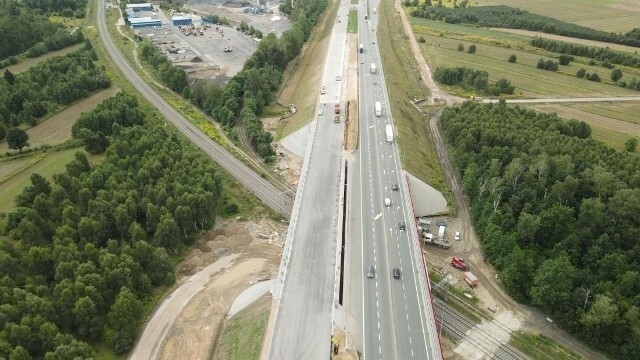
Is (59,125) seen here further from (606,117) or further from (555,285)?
(606,117)

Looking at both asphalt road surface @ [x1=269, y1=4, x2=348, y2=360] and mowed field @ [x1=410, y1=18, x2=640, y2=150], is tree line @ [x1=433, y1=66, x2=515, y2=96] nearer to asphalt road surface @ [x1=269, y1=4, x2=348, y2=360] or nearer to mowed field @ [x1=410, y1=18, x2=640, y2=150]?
mowed field @ [x1=410, y1=18, x2=640, y2=150]

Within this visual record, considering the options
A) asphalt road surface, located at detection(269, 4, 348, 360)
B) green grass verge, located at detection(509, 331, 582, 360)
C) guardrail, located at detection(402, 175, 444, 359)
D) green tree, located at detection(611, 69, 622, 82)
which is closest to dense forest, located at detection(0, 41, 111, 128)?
asphalt road surface, located at detection(269, 4, 348, 360)

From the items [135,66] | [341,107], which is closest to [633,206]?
[341,107]

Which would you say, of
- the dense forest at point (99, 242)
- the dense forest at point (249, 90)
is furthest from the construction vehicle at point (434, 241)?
the dense forest at point (249, 90)

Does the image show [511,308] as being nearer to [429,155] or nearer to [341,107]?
[429,155]

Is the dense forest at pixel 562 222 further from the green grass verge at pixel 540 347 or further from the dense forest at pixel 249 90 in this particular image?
the dense forest at pixel 249 90

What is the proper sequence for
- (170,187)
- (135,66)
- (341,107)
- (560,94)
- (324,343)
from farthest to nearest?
(135,66) < (560,94) < (341,107) < (170,187) < (324,343)
